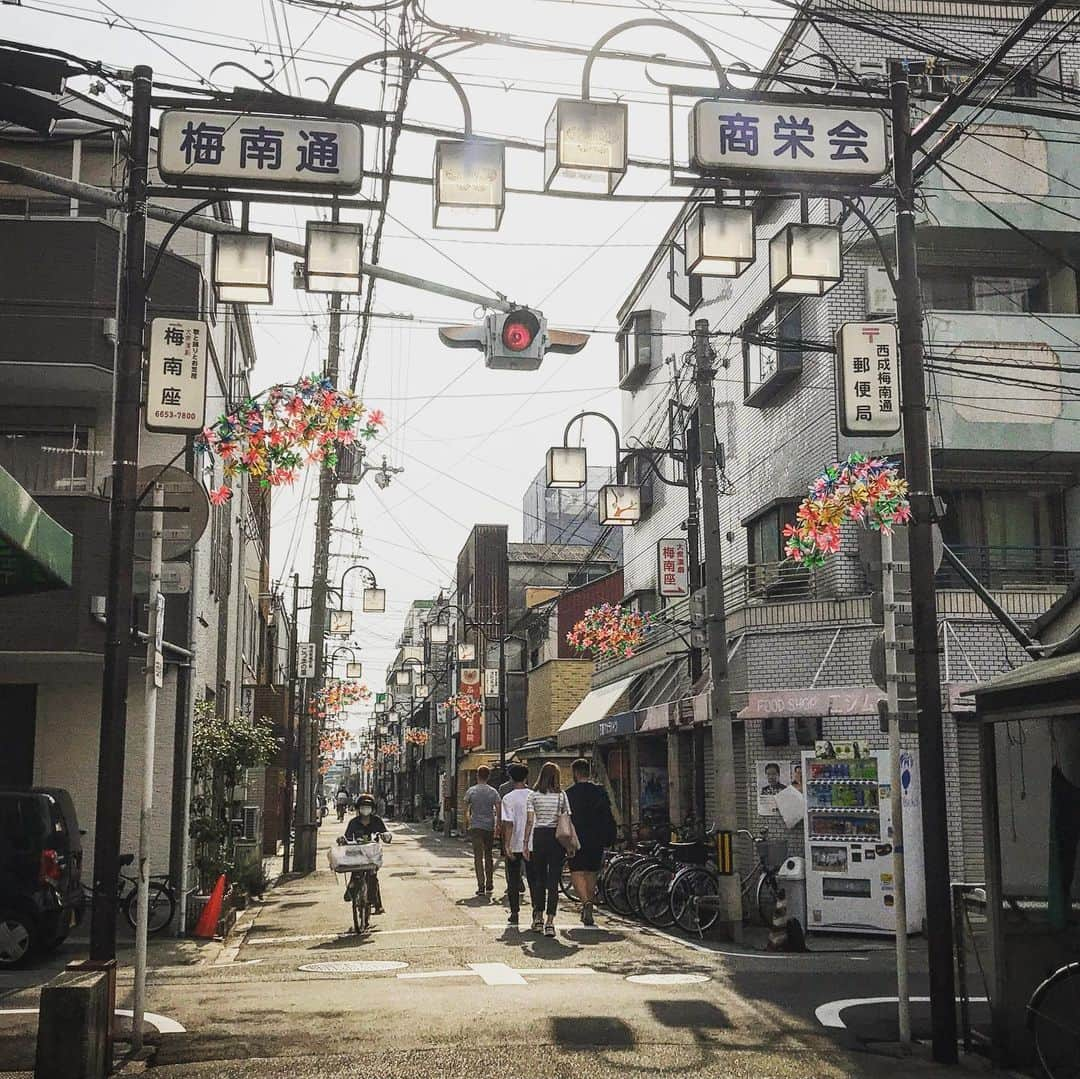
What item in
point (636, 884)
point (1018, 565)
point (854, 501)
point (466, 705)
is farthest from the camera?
point (466, 705)

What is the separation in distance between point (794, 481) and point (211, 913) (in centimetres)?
1274

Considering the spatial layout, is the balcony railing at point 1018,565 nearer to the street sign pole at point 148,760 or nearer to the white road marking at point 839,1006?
the white road marking at point 839,1006

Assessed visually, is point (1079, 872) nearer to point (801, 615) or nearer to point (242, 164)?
point (242, 164)

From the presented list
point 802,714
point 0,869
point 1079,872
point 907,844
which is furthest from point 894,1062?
point 802,714

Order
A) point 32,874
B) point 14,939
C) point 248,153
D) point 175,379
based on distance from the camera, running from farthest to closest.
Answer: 1. point 32,874
2. point 14,939
3. point 175,379
4. point 248,153

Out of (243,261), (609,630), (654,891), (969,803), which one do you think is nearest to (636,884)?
(654,891)

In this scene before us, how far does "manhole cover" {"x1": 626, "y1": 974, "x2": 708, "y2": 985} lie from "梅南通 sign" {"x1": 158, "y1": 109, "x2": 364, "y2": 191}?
7796 millimetres

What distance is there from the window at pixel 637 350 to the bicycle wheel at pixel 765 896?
1700 centimetres

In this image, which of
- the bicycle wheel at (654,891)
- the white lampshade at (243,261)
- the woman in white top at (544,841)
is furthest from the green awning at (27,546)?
the bicycle wheel at (654,891)

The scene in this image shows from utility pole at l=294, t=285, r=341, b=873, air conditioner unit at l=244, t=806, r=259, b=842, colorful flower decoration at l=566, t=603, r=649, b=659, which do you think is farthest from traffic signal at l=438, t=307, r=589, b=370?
air conditioner unit at l=244, t=806, r=259, b=842

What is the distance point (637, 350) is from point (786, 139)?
73.2ft

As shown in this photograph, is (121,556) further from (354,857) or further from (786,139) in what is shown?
(354,857)

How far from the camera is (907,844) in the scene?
657 inches

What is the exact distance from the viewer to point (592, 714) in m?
32.8
